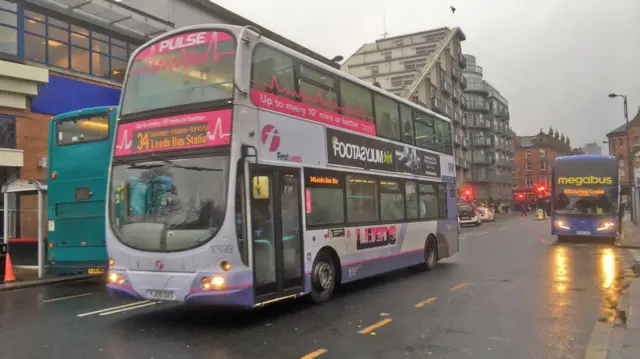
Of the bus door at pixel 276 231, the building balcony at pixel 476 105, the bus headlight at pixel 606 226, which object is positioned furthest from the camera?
the building balcony at pixel 476 105

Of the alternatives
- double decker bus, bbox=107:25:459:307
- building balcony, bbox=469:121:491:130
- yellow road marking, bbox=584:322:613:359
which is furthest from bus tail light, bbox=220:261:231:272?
building balcony, bbox=469:121:491:130

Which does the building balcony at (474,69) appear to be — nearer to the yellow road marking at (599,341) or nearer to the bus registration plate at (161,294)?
the yellow road marking at (599,341)

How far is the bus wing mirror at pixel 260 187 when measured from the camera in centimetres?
783

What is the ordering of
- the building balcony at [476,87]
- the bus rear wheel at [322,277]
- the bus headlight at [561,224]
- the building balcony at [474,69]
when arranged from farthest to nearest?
1. the building balcony at [474,69]
2. the building balcony at [476,87]
3. the bus headlight at [561,224]
4. the bus rear wheel at [322,277]

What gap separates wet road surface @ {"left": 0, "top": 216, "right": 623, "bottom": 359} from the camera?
6473 mm

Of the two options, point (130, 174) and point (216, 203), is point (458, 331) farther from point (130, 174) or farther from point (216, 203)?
point (130, 174)

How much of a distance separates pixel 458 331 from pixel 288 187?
11.2 feet

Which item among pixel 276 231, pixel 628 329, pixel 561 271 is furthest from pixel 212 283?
pixel 561 271

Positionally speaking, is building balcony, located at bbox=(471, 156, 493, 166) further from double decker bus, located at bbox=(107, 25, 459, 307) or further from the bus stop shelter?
double decker bus, located at bbox=(107, 25, 459, 307)

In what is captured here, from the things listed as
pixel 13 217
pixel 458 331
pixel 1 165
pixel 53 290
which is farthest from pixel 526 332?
pixel 1 165

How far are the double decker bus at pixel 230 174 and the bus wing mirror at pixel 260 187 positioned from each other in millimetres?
28

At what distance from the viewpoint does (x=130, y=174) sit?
806 cm

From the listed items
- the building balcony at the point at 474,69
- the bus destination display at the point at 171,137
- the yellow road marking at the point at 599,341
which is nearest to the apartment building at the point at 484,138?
the building balcony at the point at 474,69

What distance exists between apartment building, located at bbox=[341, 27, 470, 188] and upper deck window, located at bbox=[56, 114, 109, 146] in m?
52.6
